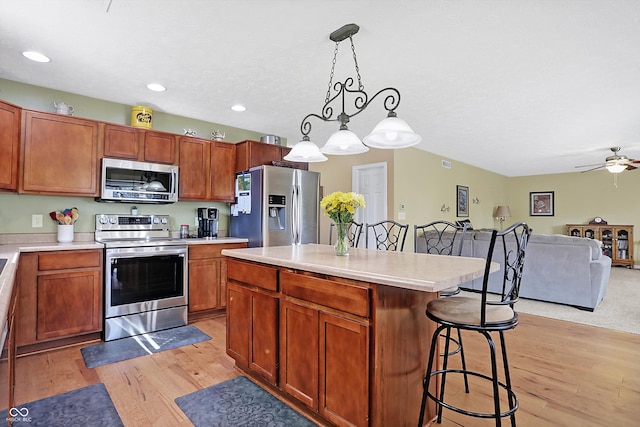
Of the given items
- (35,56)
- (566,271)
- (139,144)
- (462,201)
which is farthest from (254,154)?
(462,201)

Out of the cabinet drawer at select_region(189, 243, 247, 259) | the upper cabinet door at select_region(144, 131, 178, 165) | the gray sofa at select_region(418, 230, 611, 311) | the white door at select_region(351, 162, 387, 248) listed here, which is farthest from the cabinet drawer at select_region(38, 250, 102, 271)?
the gray sofa at select_region(418, 230, 611, 311)

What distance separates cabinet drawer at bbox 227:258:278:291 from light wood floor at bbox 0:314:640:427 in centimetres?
73

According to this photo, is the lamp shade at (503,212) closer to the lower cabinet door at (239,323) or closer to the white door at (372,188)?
the white door at (372,188)

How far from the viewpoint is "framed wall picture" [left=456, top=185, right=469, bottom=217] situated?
7332mm

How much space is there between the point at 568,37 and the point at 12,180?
14.8 feet

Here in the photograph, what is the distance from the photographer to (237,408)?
1964 millimetres

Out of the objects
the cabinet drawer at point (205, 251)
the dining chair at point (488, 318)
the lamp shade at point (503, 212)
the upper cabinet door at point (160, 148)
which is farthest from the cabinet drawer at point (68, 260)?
the lamp shade at point (503, 212)

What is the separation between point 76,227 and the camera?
339 cm

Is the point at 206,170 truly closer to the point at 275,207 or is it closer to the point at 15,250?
the point at 275,207

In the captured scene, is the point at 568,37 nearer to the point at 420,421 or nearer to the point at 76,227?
the point at 420,421

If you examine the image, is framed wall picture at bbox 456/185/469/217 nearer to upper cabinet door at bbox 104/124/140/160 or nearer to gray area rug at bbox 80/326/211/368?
gray area rug at bbox 80/326/211/368

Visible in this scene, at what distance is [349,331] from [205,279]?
8.38 ft

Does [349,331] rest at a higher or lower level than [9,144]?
lower

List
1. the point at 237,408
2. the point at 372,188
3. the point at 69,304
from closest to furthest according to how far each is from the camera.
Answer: the point at 237,408 → the point at 69,304 → the point at 372,188
